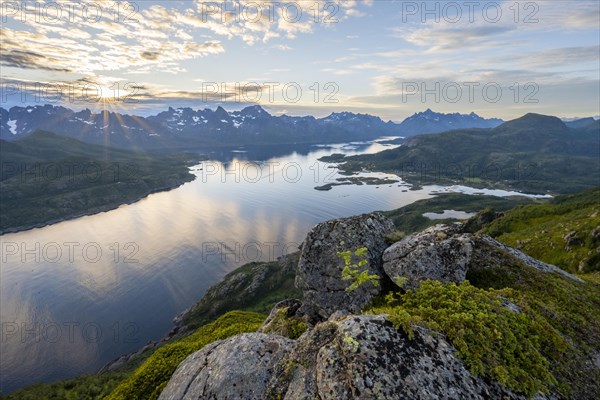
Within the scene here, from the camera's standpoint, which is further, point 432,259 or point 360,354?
point 432,259

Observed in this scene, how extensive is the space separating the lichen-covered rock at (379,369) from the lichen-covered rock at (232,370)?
104cm

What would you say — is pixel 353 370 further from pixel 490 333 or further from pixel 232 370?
pixel 232 370

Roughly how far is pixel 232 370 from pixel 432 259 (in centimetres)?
1062

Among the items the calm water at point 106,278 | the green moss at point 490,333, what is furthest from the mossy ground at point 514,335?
the calm water at point 106,278

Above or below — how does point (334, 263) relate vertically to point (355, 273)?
below

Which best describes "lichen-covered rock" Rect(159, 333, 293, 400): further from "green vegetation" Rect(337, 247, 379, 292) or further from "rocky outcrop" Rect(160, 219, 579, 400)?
"green vegetation" Rect(337, 247, 379, 292)

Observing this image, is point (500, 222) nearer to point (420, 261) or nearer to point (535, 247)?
point (535, 247)

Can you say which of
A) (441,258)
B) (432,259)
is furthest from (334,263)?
(441,258)

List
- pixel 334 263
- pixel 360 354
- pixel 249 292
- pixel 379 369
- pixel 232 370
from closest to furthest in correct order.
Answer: pixel 379 369 → pixel 360 354 → pixel 232 370 → pixel 334 263 → pixel 249 292

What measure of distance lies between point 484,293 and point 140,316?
113m

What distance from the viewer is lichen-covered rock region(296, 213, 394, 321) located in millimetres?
17766

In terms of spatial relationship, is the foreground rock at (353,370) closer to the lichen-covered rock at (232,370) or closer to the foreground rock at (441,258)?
the lichen-covered rock at (232,370)

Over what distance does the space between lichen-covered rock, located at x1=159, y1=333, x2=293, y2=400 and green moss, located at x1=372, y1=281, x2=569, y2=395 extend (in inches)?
171

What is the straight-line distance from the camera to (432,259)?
1532cm
